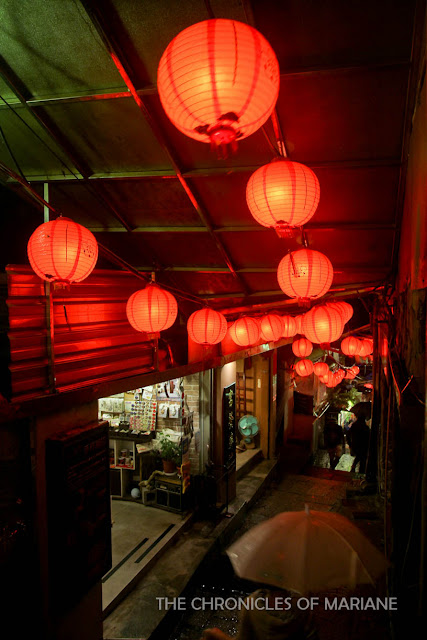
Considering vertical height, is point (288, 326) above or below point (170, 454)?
above

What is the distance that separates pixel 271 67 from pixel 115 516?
11.8m

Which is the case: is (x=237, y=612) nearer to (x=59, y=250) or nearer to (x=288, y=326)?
(x=288, y=326)

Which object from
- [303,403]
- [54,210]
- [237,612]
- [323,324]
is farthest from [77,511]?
[303,403]

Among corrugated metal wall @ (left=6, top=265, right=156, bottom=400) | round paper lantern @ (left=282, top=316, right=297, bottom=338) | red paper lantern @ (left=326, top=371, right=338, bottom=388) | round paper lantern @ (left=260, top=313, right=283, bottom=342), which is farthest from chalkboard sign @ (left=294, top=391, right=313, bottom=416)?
corrugated metal wall @ (left=6, top=265, right=156, bottom=400)

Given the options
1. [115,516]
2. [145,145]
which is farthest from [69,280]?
[115,516]

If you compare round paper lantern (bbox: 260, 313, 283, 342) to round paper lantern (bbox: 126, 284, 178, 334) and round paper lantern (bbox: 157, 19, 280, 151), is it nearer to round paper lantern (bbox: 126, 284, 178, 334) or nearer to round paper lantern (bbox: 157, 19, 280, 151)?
round paper lantern (bbox: 126, 284, 178, 334)

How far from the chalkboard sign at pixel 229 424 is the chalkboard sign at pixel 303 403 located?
12.8 m

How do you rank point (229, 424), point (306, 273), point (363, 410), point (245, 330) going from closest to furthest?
point (306, 273), point (245, 330), point (229, 424), point (363, 410)

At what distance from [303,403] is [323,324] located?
1789cm

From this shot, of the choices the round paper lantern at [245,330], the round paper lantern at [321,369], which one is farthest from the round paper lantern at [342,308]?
the round paper lantern at [321,369]

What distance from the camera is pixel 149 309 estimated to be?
664cm

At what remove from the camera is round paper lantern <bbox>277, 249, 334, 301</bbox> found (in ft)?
18.9

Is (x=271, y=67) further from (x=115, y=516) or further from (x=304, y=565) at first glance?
(x=115, y=516)

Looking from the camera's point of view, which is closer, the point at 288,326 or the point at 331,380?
the point at 288,326
